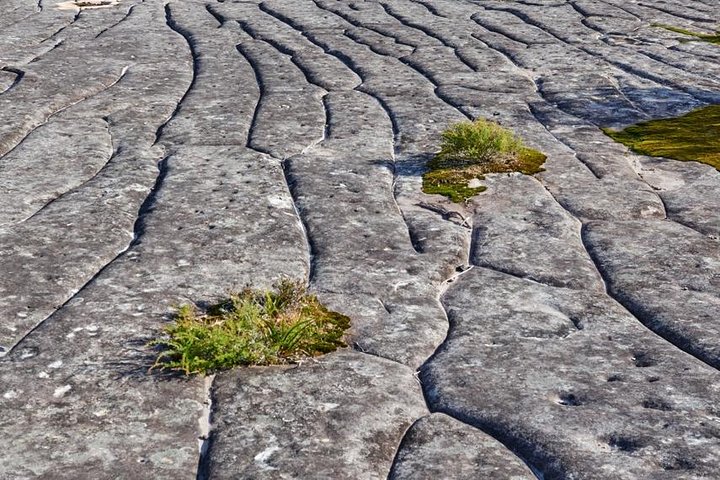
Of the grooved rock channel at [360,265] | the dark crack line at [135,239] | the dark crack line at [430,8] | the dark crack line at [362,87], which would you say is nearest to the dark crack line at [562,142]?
the grooved rock channel at [360,265]

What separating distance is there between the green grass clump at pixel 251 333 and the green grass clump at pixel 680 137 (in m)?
4.05

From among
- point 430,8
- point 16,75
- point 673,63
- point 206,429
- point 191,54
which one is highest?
point 206,429

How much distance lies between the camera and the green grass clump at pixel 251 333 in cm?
456

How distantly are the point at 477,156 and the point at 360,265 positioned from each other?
217 centimetres

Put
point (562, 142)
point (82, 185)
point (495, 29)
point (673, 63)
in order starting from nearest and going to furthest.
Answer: point (82, 185) < point (562, 142) < point (673, 63) < point (495, 29)

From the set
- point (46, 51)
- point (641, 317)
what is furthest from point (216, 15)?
point (641, 317)

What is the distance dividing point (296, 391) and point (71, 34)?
921 cm

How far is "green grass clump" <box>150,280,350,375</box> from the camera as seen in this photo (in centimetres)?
456

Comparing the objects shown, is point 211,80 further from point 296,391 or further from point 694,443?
point 694,443

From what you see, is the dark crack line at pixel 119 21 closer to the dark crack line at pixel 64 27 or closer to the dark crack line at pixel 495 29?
the dark crack line at pixel 64 27

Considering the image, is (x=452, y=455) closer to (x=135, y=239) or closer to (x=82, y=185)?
(x=135, y=239)

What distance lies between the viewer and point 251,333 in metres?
4.67

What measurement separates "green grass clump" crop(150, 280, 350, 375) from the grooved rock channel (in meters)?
0.08

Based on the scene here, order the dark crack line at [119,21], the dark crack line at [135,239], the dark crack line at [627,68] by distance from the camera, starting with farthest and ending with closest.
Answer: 1. the dark crack line at [119,21]
2. the dark crack line at [627,68]
3. the dark crack line at [135,239]
